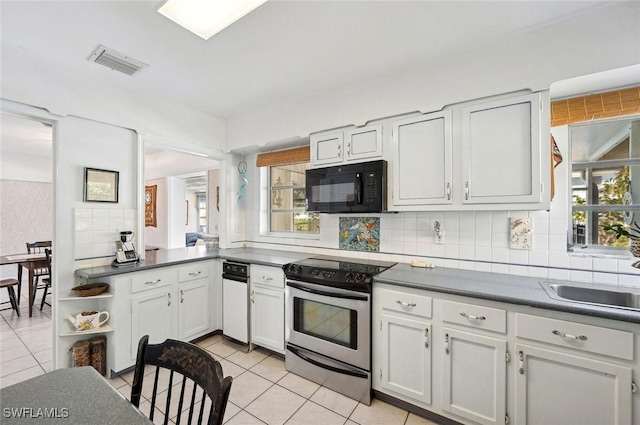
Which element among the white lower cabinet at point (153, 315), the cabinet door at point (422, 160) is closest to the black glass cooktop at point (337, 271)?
the cabinet door at point (422, 160)

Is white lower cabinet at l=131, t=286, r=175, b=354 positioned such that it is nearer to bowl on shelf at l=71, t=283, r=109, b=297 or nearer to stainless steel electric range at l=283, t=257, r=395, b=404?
bowl on shelf at l=71, t=283, r=109, b=297

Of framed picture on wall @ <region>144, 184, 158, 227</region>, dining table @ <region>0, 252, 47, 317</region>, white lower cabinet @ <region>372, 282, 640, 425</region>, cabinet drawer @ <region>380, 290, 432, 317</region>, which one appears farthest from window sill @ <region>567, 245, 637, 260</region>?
framed picture on wall @ <region>144, 184, 158, 227</region>

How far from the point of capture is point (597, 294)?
66.6 inches

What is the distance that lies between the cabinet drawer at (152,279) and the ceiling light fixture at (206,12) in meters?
1.93

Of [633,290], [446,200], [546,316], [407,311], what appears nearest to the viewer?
[546,316]

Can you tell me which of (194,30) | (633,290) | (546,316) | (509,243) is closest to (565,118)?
(509,243)

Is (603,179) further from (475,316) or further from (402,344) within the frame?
(402,344)

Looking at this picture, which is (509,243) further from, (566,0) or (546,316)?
(566,0)

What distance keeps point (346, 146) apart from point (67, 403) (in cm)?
224

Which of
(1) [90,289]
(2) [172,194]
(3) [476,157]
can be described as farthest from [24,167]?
(3) [476,157]

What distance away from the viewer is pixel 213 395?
0.81m

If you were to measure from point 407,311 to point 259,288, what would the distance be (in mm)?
1374

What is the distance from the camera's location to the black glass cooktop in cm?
199

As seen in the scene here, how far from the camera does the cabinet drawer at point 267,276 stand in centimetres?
246
